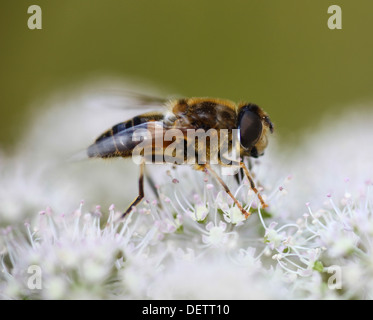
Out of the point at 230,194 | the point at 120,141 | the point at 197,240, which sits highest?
the point at 120,141

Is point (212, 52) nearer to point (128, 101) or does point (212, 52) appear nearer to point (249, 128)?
point (128, 101)

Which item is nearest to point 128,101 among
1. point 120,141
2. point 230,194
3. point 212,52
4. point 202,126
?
point 120,141

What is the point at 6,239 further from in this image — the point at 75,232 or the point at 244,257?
the point at 244,257

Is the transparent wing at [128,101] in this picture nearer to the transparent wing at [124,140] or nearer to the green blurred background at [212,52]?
the transparent wing at [124,140]

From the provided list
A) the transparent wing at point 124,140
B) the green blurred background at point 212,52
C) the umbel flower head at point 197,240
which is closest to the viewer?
the umbel flower head at point 197,240

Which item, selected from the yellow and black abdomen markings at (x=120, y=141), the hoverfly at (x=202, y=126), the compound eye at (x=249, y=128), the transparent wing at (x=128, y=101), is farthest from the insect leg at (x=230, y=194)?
the transparent wing at (x=128, y=101)
